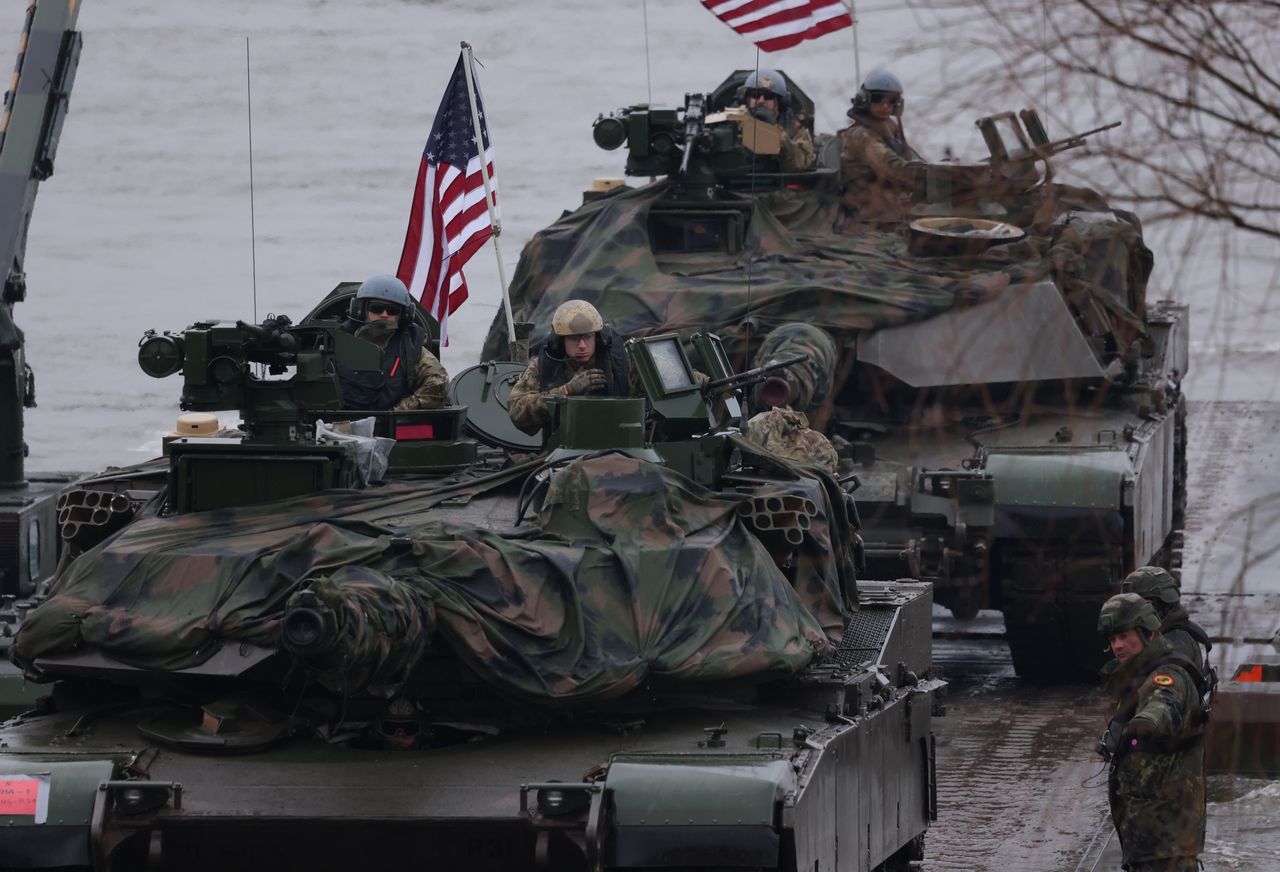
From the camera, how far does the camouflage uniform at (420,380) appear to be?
37.2 feet

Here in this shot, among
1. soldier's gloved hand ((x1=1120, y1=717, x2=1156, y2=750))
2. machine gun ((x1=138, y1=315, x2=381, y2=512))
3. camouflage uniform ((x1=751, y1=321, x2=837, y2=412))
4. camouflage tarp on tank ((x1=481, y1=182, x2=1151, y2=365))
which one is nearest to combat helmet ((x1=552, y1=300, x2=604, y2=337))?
machine gun ((x1=138, y1=315, x2=381, y2=512))

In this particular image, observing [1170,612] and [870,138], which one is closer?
[1170,612]

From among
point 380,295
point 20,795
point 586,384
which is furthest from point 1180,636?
point 20,795

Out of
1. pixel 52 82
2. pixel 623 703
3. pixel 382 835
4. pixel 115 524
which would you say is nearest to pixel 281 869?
pixel 382 835

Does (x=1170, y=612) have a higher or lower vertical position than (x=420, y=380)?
lower

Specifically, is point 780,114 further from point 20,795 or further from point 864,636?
point 20,795

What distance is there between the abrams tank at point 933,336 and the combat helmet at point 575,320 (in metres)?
2.98

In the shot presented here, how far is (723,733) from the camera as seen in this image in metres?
9.12

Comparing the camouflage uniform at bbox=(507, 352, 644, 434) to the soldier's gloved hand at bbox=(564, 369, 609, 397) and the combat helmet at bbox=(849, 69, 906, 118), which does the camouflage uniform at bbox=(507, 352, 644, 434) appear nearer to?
the soldier's gloved hand at bbox=(564, 369, 609, 397)

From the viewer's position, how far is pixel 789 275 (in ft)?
56.2

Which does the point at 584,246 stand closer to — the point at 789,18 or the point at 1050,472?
the point at 789,18

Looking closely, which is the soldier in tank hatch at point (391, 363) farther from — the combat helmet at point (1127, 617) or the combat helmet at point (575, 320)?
the combat helmet at point (1127, 617)

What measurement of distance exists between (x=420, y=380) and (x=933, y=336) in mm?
6005

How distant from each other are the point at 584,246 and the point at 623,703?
8806 millimetres
